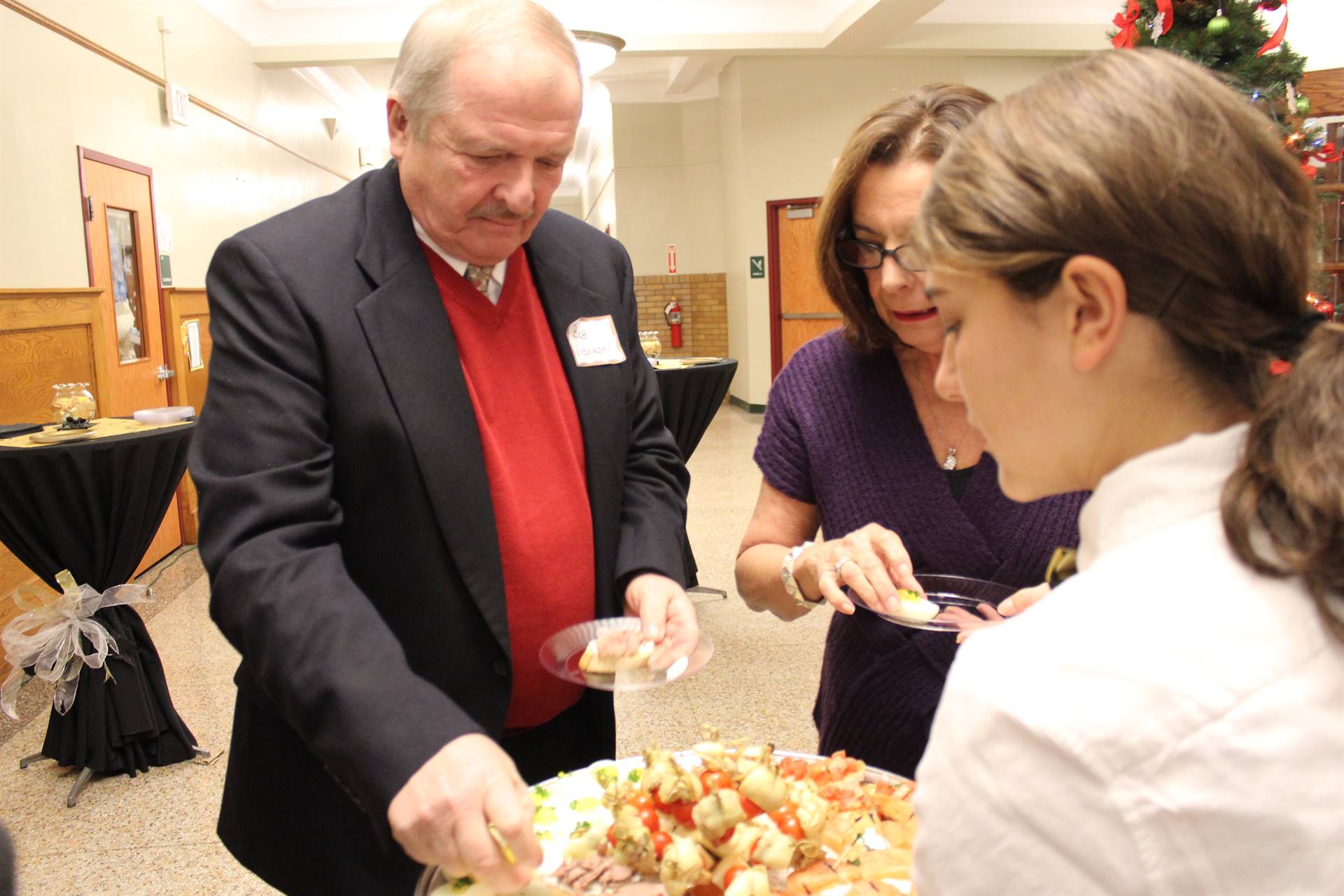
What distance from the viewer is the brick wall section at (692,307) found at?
512 inches

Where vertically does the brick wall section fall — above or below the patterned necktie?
above

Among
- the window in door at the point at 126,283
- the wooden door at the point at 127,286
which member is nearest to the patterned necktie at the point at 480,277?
the wooden door at the point at 127,286

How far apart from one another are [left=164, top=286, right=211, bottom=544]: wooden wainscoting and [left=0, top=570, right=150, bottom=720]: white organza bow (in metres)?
2.80

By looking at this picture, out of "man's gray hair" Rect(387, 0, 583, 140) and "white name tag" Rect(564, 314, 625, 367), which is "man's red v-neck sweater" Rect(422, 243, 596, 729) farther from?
"man's gray hair" Rect(387, 0, 583, 140)

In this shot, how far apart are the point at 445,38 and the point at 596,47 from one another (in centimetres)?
656

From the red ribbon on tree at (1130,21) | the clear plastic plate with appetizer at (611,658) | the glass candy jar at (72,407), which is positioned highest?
the red ribbon on tree at (1130,21)

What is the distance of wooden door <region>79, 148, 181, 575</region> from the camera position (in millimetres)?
5465

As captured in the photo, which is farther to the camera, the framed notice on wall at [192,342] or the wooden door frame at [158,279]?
the framed notice on wall at [192,342]

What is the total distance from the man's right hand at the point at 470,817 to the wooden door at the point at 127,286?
16.5 ft

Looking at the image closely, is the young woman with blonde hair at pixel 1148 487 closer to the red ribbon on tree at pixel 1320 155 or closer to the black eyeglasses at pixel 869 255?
the black eyeglasses at pixel 869 255

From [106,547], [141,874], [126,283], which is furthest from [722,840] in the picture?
[126,283]

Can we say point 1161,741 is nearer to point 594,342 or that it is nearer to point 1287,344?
point 1287,344

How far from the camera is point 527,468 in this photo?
58.4 inches

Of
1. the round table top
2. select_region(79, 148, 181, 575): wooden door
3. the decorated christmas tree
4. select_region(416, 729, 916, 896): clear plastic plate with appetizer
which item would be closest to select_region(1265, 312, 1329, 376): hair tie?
select_region(416, 729, 916, 896): clear plastic plate with appetizer
